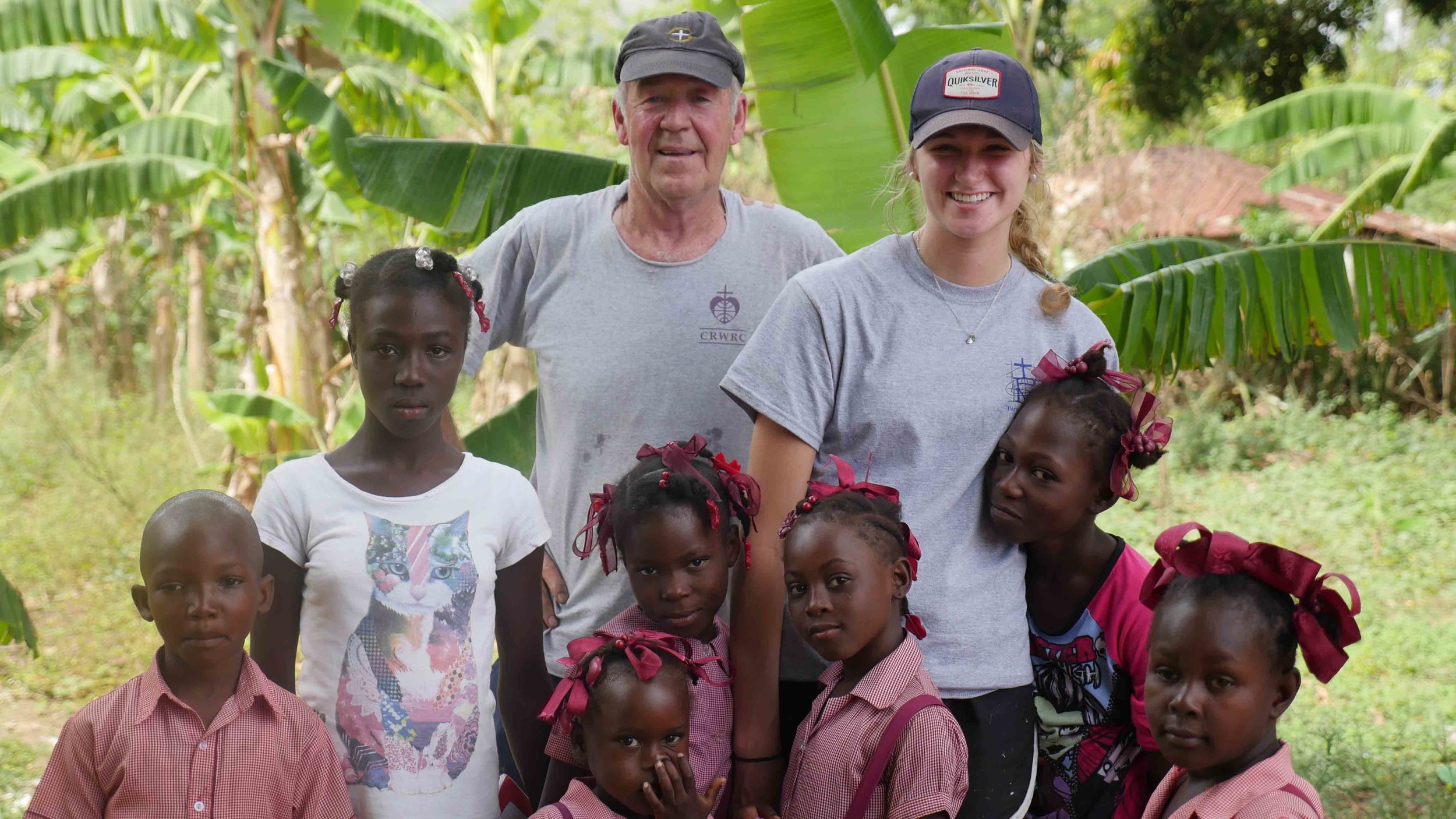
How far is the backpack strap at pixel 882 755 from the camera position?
7.02 ft

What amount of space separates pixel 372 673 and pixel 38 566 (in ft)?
26.8

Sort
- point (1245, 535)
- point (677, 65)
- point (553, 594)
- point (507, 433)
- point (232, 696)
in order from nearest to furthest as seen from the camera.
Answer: point (232, 696)
point (677, 65)
point (553, 594)
point (507, 433)
point (1245, 535)

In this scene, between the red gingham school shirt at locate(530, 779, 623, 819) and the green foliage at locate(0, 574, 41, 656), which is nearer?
the red gingham school shirt at locate(530, 779, 623, 819)

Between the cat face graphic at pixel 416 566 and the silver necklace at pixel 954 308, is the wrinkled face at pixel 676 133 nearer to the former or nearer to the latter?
the silver necklace at pixel 954 308

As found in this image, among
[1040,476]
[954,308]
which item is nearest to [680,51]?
[954,308]

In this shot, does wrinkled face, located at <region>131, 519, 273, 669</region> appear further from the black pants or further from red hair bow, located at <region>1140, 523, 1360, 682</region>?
red hair bow, located at <region>1140, 523, 1360, 682</region>

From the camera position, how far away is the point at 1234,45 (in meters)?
9.71

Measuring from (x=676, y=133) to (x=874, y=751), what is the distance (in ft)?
4.57

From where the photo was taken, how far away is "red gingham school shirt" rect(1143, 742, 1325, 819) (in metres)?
1.91

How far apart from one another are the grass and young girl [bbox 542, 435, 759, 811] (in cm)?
399

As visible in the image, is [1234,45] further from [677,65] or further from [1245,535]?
[677,65]

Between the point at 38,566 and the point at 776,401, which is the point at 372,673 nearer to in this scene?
the point at 776,401

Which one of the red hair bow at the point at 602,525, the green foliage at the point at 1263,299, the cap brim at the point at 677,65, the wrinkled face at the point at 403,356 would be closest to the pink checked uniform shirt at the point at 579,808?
the red hair bow at the point at 602,525

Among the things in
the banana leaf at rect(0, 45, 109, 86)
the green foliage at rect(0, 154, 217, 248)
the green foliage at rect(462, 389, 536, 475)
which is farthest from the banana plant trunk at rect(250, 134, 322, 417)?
the banana leaf at rect(0, 45, 109, 86)
